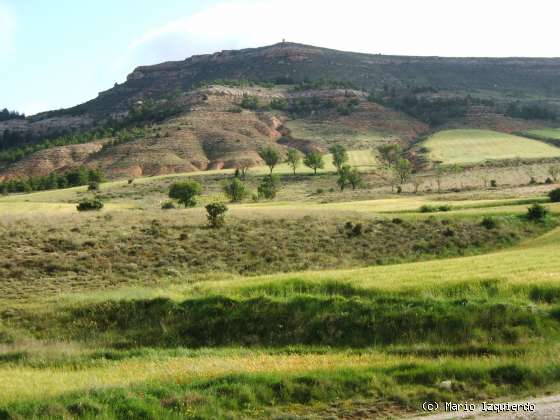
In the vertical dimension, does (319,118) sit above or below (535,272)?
above

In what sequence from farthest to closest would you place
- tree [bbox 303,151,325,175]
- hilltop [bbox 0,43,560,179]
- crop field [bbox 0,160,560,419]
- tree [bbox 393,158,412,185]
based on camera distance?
hilltop [bbox 0,43,560,179] < tree [bbox 303,151,325,175] < tree [bbox 393,158,412,185] < crop field [bbox 0,160,560,419]

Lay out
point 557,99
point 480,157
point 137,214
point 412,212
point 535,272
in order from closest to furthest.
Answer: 1. point 535,272
2. point 137,214
3. point 412,212
4. point 480,157
5. point 557,99

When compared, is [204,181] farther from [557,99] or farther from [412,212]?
[557,99]

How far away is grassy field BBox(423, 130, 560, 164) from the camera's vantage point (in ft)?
380

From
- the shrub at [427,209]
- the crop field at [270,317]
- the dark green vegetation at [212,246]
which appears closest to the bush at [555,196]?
the shrub at [427,209]

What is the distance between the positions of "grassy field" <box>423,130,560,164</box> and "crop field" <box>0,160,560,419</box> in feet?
258

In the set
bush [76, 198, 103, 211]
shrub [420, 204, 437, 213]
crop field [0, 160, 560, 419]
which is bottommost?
shrub [420, 204, 437, 213]

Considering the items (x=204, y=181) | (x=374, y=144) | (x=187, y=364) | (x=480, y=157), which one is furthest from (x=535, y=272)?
(x=374, y=144)

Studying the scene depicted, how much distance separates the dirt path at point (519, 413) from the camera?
10781mm

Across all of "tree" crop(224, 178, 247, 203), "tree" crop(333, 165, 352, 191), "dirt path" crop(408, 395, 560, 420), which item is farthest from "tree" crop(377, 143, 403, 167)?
"dirt path" crop(408, 395, 560, 420)

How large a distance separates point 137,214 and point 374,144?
103 meters

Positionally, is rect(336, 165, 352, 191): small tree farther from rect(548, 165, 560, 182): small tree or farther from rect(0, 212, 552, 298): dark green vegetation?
rect(0, 212, 552, 298): dark green vegetation

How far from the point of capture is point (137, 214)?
44.3 meters

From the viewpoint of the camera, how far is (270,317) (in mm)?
19969
